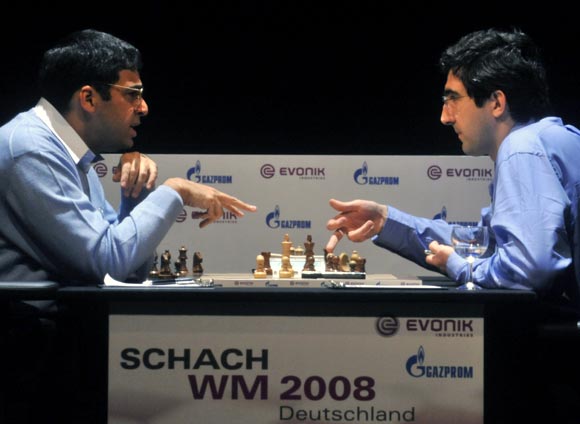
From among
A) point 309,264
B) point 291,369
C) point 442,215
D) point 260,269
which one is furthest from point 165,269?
point 442,215

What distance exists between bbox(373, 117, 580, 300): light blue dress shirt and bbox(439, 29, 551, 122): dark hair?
0.19 m

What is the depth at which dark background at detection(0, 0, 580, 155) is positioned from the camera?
5.36 metres

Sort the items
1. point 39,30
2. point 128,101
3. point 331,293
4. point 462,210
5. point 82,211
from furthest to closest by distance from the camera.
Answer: point 39,30
point 462,210
point 128,101
point 82,211
point 331,293

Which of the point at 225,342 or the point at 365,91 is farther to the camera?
the point at 365,91

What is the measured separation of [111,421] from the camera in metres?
1.98

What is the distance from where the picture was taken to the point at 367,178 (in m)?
5.03

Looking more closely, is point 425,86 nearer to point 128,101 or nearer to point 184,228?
point 184,228

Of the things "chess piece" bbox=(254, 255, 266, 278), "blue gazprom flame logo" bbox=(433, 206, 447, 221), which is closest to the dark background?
"blue gazprom flame logo" bbox=(433, 206, 447, 221)

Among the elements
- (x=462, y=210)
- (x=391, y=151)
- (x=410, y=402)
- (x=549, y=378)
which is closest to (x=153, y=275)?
(x=410, y=402)

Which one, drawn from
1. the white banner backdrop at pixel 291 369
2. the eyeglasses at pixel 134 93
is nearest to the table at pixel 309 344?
the white banner backdrop at pixel 291 369

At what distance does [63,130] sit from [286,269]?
1.13 meters

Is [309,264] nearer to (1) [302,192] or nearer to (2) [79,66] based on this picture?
(2) [79,66]

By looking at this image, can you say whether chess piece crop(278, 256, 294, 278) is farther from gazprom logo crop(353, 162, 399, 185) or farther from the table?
gazprom logo crop(353, 162, 399, 185)

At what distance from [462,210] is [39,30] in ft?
10.2
